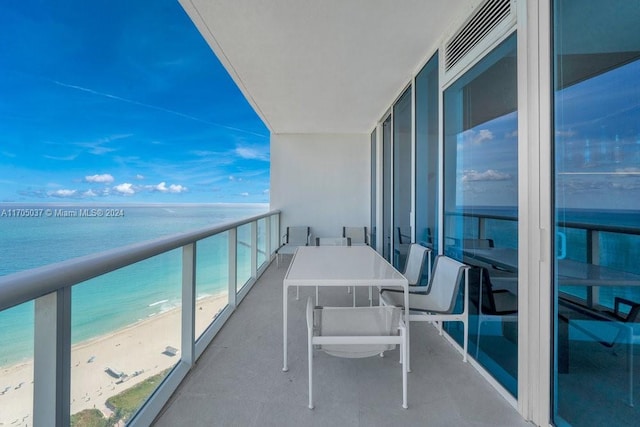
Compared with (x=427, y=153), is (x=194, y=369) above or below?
below

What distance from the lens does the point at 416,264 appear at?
2.73m

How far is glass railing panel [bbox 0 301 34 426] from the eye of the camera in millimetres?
817

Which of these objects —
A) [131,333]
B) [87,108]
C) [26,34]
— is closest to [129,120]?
[87,108]

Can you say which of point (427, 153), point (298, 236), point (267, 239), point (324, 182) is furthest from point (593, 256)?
point (324, 182)

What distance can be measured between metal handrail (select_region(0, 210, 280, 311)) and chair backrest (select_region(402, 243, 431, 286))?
207 centimetres

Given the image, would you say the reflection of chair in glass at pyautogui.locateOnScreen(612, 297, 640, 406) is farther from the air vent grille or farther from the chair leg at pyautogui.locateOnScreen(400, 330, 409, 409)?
the air vent grille

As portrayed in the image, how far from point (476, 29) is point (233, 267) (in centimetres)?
307

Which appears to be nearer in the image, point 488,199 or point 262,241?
point 488,199

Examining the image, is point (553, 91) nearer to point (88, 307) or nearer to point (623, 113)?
point (623, 113)

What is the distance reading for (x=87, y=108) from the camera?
423 inches

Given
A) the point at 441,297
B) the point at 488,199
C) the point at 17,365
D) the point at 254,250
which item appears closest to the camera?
the point at 17,365

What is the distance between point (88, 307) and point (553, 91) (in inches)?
90.0

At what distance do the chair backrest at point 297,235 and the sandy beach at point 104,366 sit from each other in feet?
13.4

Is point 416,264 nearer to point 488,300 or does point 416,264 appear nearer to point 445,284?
point 445,284
